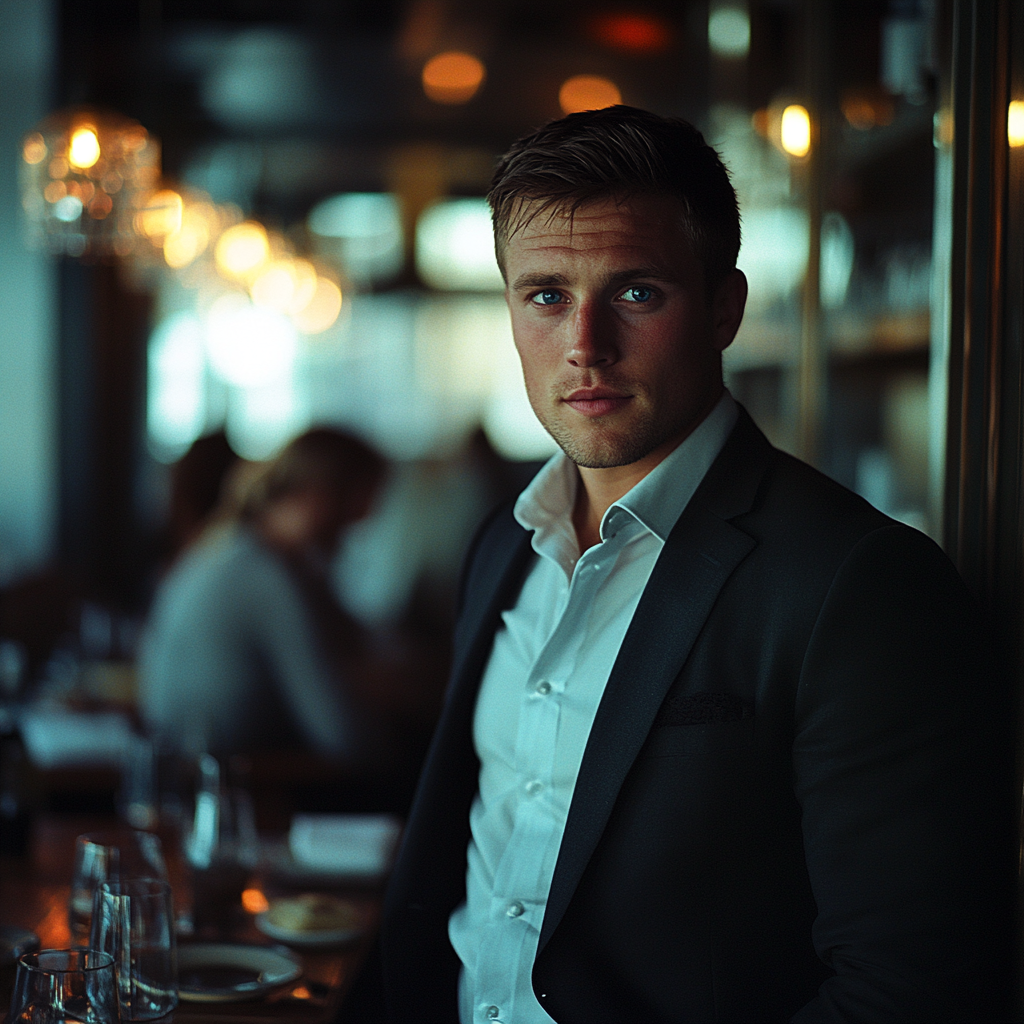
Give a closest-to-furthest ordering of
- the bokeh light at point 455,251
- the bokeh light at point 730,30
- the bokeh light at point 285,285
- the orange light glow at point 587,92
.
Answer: the bokeh light at point 730,30, the bokeh light at point 285,285, the orange light glow at point 587,92, the bokeh light at point 455,251

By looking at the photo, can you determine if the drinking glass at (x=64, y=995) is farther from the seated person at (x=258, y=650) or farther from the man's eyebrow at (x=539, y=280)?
the seated person at (x=258, y=650)

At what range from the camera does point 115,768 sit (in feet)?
9.18

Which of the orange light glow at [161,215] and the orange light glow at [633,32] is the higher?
the orange light glow at [633,32]

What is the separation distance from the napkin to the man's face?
3.19 ft

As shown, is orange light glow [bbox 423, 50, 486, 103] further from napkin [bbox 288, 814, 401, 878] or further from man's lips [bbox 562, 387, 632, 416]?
man's lips [bbox 562, 387, 632, 416]

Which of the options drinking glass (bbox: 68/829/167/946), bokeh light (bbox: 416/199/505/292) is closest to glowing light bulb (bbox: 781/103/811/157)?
drinking glass (bbox: 68/829/167/946)

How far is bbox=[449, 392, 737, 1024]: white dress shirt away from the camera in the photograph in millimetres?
1326

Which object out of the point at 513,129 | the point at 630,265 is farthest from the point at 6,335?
the point at 630,265

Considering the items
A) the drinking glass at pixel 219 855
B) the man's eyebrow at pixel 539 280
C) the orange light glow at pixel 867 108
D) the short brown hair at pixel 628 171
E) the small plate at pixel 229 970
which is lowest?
the small plate at pixel 229 970

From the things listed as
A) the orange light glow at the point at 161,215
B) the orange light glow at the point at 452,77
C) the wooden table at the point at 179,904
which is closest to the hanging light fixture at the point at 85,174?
the orange light glow at the point at 161,215

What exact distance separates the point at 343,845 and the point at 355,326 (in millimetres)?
5159

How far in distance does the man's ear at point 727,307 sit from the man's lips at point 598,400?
147mm

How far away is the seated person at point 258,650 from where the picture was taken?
3.02 metres

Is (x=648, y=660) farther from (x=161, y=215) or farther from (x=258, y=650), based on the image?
(x=161, y=215)
